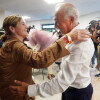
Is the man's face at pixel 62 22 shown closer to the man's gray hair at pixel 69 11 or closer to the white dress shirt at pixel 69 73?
the man's gray hair at pixel 69 11

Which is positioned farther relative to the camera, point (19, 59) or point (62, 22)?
point (62, 22)

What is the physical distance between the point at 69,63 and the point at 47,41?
1.04ft

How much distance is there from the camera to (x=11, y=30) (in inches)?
36.9

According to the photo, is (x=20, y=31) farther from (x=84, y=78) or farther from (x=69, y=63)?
(x=84, y=78)

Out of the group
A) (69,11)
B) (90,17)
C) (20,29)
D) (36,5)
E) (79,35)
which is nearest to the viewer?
(79,35)

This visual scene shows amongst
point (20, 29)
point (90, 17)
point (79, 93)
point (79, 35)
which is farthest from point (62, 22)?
point (90, 17)

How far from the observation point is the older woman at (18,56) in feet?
2.27

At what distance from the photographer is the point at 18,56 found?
771mm

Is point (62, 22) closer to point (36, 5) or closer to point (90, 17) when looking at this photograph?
point (36, 5)

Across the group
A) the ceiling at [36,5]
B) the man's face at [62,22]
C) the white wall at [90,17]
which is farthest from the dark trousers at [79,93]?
the white wall at [90,17]

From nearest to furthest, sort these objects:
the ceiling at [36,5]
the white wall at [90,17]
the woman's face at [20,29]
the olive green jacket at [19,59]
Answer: the olive green jacket at [19,59], the woman's face at [20,29], the ceiling at [36,5], the white wall at [90,17]

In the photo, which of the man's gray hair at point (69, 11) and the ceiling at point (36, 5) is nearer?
the man's gray hair at point (69, 11)

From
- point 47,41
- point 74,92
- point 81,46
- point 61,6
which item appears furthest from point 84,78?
point 61,6

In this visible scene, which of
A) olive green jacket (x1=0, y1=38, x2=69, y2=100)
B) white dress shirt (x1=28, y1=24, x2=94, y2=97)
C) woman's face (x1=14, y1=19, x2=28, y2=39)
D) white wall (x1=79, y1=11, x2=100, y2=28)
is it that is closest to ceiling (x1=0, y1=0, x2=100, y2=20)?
white wall (x1=79, y1=11, x2=100, y2=28)
